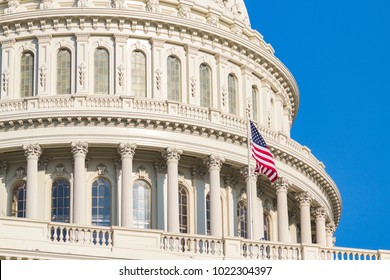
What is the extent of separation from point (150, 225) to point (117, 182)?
251cm

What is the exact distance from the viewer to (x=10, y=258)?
5316 cm

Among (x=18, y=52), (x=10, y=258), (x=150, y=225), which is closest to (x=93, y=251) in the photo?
(x=10, y=258)

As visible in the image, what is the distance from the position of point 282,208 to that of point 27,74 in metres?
14.0

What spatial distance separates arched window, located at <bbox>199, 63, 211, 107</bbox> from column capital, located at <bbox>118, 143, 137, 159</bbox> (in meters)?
6.33

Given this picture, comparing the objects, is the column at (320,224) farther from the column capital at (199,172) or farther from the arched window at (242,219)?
the column capital at (199,172)

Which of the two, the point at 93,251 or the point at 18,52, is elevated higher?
the point at 18,52

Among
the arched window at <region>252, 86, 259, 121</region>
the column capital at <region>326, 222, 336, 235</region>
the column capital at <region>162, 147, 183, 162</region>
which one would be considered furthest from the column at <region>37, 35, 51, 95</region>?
the column capital at <region>326, 222, 336, 235</region>

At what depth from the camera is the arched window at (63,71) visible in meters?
83.2

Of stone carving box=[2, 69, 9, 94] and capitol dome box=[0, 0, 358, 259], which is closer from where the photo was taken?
capitol dome box=[0, 0, 358, 259]

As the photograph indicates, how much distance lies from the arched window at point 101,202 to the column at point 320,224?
1306cm

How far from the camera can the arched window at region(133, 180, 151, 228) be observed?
80438 mm

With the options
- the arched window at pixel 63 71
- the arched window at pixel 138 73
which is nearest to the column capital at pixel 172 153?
the arched window at pixel 138 73

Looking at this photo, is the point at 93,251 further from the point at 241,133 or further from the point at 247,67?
the point at 247,67

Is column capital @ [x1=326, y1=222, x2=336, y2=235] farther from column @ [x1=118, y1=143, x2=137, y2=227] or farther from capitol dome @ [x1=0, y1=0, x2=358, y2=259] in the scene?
column @ [x1=118, y1=143, x2=137, y2=227]
